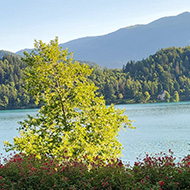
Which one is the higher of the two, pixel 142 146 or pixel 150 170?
pixel 150 170

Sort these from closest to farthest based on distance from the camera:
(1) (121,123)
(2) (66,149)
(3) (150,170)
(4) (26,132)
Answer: (3) (150,170)
(2) (66,149)
(4) (26,132)
(1) (121,123)

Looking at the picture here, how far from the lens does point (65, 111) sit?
14.7m

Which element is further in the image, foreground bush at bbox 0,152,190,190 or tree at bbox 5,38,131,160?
tree at bbox 5,38,131,160

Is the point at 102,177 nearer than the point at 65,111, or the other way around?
the point at 102,177

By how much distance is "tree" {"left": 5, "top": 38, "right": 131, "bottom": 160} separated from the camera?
13859 mm

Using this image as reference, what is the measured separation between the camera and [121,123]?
14.9m

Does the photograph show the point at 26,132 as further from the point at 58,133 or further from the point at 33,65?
the point at 33,65

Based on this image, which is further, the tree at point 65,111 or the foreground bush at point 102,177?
the tree at point 65,111

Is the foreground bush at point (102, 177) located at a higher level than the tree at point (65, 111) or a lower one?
lower

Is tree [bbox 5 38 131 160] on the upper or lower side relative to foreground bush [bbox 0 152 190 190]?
upper

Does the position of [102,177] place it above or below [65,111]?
below

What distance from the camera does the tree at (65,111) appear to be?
13.9m

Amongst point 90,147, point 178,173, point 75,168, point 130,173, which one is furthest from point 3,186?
point 90,147

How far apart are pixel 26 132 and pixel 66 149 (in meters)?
2.16
